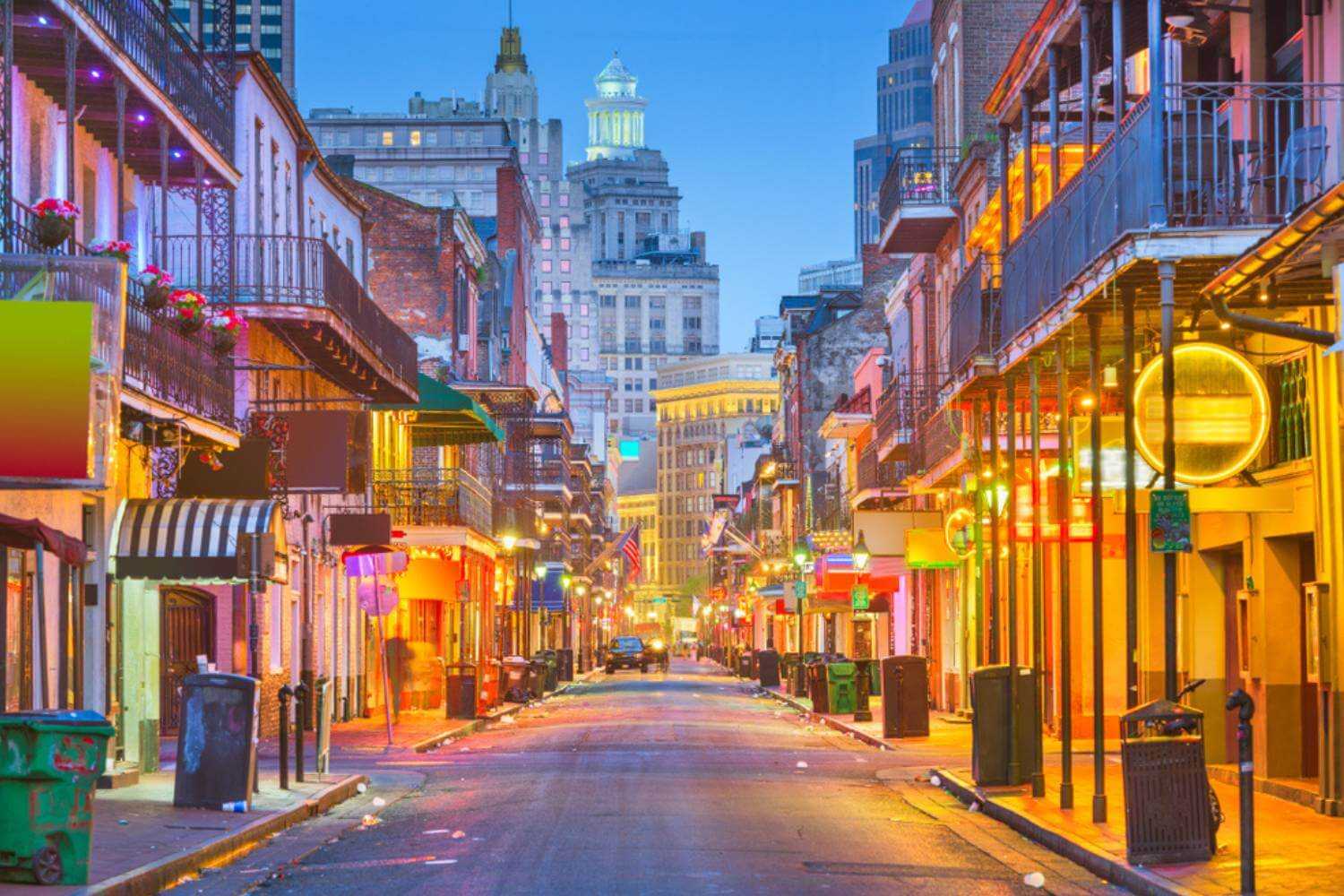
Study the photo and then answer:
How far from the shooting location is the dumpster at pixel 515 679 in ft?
162

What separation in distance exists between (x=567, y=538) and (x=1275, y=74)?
82294 millimetres

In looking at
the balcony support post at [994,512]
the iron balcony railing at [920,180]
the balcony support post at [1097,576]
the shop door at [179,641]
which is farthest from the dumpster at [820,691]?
the balcony support post at [1097,576]

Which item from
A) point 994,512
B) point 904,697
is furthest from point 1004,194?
point 904,697

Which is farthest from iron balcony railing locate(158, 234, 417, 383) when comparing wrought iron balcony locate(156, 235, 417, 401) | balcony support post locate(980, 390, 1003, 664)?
balcony support post locate(980, 390, 1003, 664)

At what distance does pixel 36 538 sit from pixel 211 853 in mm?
2621

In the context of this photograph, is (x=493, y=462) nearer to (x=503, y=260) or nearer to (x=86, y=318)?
(x=503, y=260)

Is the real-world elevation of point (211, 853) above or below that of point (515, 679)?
above

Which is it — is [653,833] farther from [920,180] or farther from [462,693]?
[920,180]

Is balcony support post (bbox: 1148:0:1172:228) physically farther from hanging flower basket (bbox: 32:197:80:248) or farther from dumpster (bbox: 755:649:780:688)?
dumpster (bbox: 755:649:780:688)

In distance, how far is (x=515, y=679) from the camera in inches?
1999

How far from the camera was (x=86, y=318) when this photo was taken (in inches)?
638

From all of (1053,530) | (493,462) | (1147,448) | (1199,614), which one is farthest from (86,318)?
(493,462)

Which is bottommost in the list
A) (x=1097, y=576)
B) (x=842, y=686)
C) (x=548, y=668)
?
(x=548, y=668)

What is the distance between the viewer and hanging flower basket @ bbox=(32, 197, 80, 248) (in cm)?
1820
